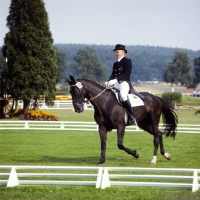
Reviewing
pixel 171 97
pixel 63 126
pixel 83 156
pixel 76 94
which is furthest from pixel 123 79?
pixel 171 97

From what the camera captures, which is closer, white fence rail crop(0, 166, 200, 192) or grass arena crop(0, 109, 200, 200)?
grass arena crop(0, 109, 200, 200)

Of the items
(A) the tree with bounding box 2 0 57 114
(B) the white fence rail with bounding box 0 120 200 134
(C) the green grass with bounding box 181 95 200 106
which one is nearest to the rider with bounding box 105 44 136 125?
(B) the white fence rail with bounding box 0 120 200 134

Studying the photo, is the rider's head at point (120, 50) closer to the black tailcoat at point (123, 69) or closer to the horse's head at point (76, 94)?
the black tailcoat at point (123, 69)

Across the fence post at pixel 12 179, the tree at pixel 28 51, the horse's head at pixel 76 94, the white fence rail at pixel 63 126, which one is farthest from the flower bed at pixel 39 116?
the fence post at pixel 12 179

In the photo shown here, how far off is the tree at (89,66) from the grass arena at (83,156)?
111 m

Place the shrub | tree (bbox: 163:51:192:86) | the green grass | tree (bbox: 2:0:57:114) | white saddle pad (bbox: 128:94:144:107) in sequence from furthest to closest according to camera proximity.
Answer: tree (bbox: 163:51:192:86) < the green grass < the shrub < tree (bbox: 2:0:57:114) < white saddle pad (bbox: 128:94:144:107)

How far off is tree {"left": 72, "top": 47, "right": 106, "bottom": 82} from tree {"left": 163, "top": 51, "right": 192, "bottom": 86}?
18.8 metres

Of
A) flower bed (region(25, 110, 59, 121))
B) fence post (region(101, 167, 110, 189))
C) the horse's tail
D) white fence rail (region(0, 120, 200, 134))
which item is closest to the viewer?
fence post (region(101, 167, 110, 189))

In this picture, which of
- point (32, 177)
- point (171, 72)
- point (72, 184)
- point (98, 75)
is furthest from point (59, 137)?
point (98, 75)

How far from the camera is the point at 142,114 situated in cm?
1912

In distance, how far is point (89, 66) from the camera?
146 meters

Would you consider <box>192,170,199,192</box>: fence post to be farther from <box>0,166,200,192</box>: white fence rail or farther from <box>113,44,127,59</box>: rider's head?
<box>113,44,127,59</box>: rider's head

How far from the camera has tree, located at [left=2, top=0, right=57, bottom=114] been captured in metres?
41.2

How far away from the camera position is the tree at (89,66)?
143 meters
